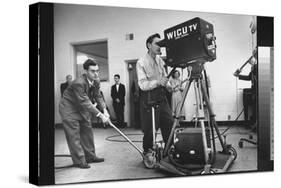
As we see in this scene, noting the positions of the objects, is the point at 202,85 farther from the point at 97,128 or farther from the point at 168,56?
the point at 97,128

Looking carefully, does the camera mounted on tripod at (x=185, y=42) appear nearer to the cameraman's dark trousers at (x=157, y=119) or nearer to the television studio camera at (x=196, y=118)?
the television studio camera at (x=196, y=118)

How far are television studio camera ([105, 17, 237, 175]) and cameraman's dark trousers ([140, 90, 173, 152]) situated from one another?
0.05 metres

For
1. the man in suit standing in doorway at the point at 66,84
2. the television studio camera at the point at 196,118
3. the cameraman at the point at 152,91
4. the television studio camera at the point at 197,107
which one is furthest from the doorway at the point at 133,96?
the man in suit standing in doorway at the point at 66,84

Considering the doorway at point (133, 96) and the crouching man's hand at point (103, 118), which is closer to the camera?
the crouching man's hand at point (103, 118)

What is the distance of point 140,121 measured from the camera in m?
5.41

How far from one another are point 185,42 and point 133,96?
2.89 ft

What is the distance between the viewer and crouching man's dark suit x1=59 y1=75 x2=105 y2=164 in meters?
5.04

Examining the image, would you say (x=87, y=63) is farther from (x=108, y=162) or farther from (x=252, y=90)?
(x=252, y=90)

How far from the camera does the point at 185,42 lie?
552 centimetres

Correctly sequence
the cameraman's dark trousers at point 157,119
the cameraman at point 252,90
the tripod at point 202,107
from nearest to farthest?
the cameraman's dark trousers at point 157,119 → the tripod at point 202,107 → the cameraman at point 252,90

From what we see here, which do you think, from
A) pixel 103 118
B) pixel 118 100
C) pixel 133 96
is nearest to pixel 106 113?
pixel 103 118

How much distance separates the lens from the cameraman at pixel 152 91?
213 inches

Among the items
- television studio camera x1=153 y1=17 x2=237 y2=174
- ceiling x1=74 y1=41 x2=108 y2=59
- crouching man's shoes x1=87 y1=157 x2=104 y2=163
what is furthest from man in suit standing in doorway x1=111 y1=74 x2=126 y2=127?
television studio camera x1=153 y1=17 x2=237 y2=174

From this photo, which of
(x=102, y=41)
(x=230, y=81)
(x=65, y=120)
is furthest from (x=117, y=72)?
(x=230, y=81)
